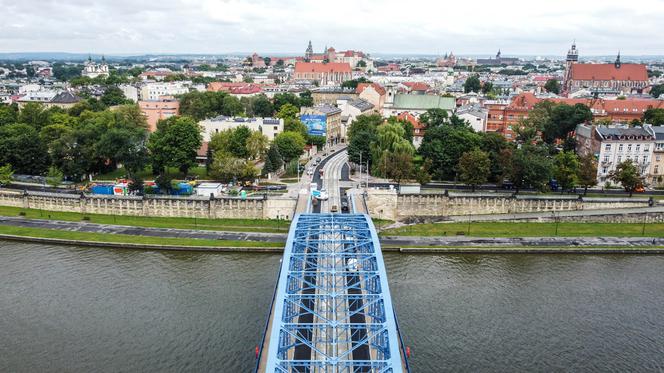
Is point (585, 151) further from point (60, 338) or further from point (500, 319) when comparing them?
point (60, 338)

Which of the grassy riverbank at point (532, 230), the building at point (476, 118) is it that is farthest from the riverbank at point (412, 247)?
the building at point (476, 118)

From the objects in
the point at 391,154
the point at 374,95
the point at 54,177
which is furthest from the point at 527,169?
the point at 374,95

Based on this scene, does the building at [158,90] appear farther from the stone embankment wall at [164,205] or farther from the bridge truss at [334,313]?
the bridge truss at [334,313]

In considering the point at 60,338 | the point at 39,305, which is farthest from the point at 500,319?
the point at 39,305

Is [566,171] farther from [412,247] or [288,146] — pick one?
[288,146]

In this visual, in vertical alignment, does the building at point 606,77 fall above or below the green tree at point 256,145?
above

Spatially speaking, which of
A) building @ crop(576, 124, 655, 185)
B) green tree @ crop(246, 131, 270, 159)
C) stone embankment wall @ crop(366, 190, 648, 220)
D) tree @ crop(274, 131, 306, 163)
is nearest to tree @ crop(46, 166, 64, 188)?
green tree @ crop(246, 131, 270, 159)

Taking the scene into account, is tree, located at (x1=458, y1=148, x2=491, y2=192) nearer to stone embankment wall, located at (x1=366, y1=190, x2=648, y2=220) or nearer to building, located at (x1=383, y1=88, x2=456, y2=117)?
stone embankment wall, located at (x1=366, y1=190, x2=648, y2=220)
